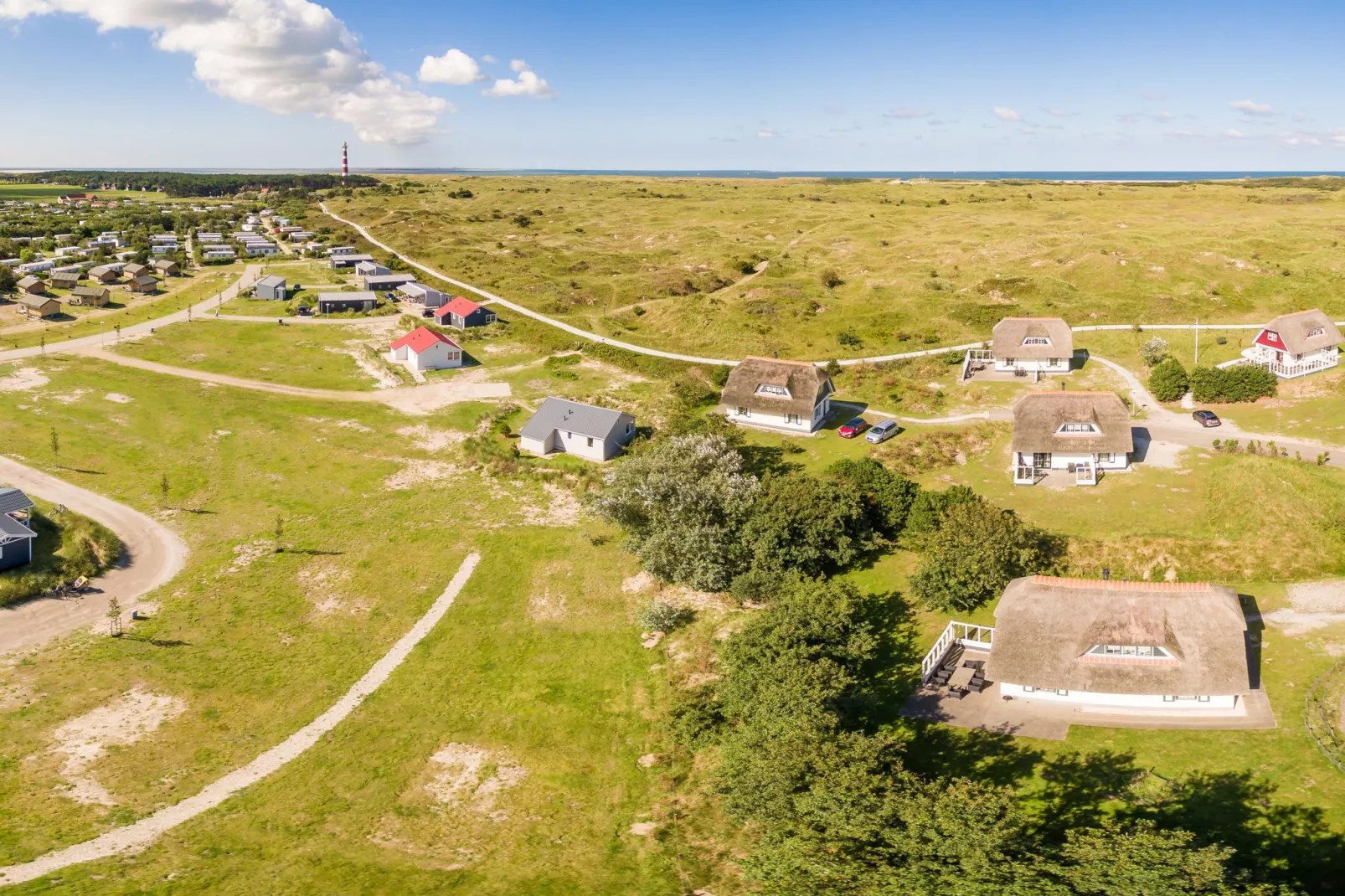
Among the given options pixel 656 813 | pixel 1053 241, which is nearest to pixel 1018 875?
pixel 656 813

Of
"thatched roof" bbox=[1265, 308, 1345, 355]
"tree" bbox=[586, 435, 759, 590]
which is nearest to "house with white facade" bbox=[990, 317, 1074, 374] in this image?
"thatched roof" bbox=[1265, 308, 1345, 355]

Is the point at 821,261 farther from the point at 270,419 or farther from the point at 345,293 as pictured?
the point at 270,419

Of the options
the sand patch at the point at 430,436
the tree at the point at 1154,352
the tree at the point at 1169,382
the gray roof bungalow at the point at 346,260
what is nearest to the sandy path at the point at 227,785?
the sand patch at the point at 430,436

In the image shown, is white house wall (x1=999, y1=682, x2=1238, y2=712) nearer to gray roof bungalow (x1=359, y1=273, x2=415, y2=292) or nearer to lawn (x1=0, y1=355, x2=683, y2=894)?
lawn (x1=0, y1=355, x2=683, y2=894)

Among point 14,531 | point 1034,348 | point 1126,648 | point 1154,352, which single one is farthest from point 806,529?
point 14,531

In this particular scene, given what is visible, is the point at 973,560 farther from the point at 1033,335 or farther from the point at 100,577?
the point at 100,577

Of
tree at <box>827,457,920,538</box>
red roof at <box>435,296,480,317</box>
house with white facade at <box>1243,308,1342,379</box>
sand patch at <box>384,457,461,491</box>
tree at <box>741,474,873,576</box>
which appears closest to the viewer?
tree at <box>741,474,873,576</box>
